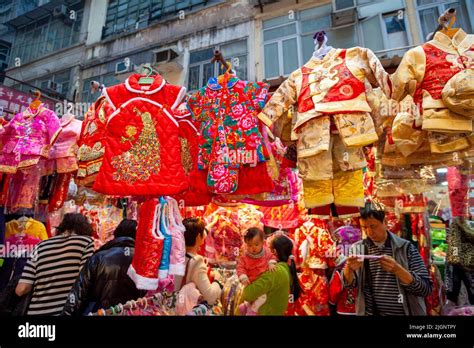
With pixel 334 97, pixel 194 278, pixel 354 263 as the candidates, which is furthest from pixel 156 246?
pixel 334 97

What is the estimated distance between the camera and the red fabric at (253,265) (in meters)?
2.45

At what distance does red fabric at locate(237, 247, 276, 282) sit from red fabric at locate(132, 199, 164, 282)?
96 centimetres

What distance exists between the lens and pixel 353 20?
6.15 metres

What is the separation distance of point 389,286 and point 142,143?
205 cm

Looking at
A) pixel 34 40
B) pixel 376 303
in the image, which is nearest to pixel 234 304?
pixel 376 303

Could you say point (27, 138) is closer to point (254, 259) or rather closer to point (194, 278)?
point (194, 278)

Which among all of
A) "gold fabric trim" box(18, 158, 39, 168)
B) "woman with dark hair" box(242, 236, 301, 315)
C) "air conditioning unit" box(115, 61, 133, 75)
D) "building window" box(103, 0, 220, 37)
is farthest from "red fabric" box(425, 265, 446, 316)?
"building window" box(103, 0, 220, 37)

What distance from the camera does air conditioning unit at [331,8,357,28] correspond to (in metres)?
6.07

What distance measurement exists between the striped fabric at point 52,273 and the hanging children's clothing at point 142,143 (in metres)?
0.74

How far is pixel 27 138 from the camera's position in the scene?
2471mm

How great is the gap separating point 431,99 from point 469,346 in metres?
1.44

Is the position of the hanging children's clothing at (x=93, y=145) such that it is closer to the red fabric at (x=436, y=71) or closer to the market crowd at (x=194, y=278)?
the market crowd at (x=194, y=278)

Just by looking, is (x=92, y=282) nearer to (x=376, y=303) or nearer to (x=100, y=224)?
(x=376, y=303)

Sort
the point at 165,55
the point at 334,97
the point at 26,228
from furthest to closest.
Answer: the point at 165,55
the point at 26,228
the point at 334,97
